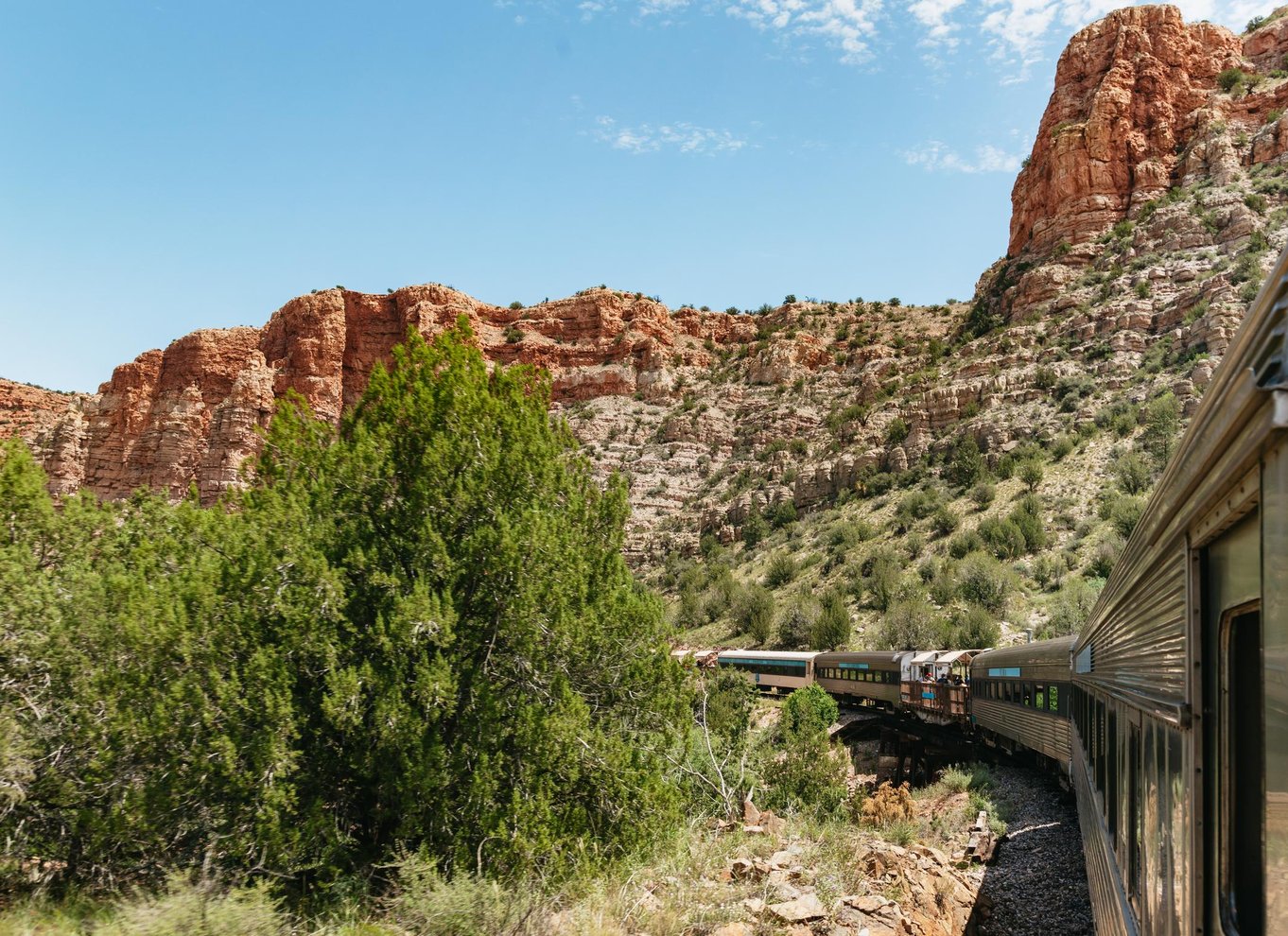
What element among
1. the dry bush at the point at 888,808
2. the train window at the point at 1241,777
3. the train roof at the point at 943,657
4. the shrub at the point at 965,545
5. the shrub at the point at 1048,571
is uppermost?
the shrub at the point at 965,545

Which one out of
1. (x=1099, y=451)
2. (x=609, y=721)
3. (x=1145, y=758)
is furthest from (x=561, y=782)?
(x=1099, y=451)

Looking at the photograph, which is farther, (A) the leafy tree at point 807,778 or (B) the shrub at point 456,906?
(A) the leafy tree at point 807,778

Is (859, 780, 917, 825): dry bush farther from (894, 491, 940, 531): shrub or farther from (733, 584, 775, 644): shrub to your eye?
(894, 491, 940, 531): shrub

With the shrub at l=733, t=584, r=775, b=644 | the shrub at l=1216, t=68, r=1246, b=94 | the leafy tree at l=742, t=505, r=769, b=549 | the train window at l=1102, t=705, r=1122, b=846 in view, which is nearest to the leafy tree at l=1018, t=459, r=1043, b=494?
the shrub at l=733, t=584, r=775, b=644

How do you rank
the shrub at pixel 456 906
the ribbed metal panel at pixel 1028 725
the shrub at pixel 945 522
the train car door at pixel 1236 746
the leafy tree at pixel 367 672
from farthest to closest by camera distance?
the shrub at pixel 945 522 → the ribbed metal panel at pixel 1028 725 → the leafy tree at pixel 367 672 → the shrub at pixel 456 906 → the train car door at pixel 1236 746

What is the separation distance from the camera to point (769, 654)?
32688mm

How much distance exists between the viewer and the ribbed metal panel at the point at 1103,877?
4.62 meters

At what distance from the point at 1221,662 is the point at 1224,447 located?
0.60 metres

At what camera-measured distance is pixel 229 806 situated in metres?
8.12

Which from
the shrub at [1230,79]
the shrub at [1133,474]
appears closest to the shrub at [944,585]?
the shrub at [1133,474]

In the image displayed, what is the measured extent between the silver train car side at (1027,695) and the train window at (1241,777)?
10.2 meters

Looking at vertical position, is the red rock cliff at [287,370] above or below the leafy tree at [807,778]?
above

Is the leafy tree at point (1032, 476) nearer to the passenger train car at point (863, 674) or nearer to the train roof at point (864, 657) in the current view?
the train roof at point (864, 657)

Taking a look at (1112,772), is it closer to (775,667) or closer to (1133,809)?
(1133,809)
